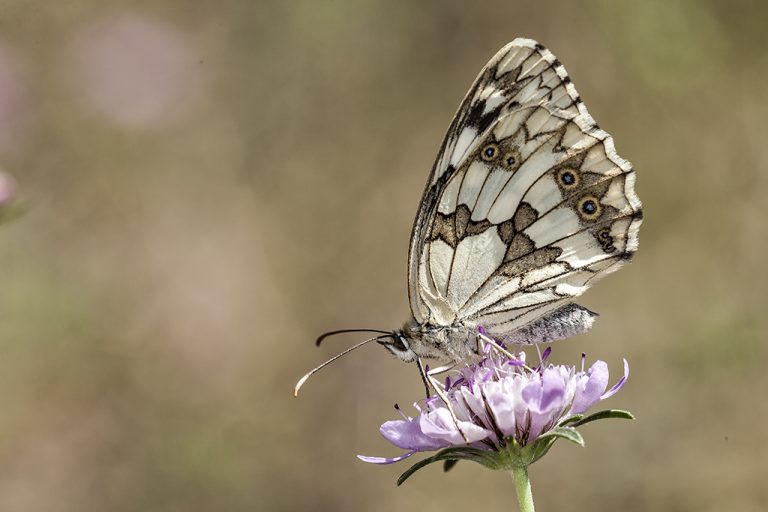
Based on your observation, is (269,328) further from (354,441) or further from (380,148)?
(380,148)

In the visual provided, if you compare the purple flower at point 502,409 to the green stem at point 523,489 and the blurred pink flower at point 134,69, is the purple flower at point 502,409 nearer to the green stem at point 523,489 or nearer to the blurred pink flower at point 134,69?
the green stem at point 523,489

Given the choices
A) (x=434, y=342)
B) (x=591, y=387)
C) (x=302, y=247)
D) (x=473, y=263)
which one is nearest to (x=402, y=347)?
(x=434, y=342)

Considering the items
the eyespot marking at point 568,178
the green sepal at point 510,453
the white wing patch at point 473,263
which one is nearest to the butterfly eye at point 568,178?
the eyespot marking at point 568,178

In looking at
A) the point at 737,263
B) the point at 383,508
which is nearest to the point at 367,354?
the point at 383,508

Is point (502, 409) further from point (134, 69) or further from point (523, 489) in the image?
point (134, 69)

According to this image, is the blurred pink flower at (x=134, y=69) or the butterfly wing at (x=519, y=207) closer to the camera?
the butterfly wing at (x=519, y=207)

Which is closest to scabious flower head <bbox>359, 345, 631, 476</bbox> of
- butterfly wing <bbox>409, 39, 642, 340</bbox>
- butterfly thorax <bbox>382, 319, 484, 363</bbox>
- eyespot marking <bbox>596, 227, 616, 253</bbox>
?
butterfly thorax <bbox>382, 319, 484, 363</bbox>
